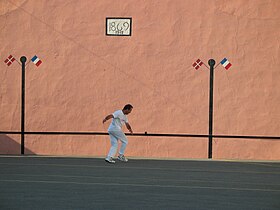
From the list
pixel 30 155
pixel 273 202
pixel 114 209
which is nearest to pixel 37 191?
pixel 114 209

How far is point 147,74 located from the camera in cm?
2561

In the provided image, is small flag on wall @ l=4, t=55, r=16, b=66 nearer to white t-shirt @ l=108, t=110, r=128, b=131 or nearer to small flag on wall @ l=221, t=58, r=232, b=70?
white t-shirt @ l=108, t=110, r=128, b=131

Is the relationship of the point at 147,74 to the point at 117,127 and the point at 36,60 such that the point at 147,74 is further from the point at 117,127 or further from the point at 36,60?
the point at 36,60

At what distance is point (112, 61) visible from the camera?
25750 millimetres

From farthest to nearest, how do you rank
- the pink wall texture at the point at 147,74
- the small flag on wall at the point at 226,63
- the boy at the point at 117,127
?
the small flag on wall at the point at 226,63
the pink wall texture at the point at 147,74
the boy at the point at 117,127

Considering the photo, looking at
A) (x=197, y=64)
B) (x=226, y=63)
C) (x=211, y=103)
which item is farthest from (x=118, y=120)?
(x=226, y=63)

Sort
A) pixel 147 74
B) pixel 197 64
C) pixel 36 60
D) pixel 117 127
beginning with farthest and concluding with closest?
1. pixel 36 60
2. pixel 147 74
3. pixel 197 64
4. pixel 117 127

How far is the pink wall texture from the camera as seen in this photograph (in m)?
25.2

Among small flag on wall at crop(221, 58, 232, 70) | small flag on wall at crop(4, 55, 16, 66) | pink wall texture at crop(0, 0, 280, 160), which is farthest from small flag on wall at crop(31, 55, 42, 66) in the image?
small flag on wall at crop(221, 58, 232, 70)

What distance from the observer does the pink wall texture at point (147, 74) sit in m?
25.2

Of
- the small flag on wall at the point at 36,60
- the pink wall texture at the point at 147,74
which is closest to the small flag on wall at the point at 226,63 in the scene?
the pink wall texture at the point at 147,74

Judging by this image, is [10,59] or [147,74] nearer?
[147,74]

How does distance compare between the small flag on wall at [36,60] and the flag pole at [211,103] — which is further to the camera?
the small flag on wall at [36,60]

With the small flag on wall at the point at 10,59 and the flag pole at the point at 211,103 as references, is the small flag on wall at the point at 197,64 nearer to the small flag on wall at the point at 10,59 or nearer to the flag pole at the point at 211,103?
the flag pole at the point at 211,103
